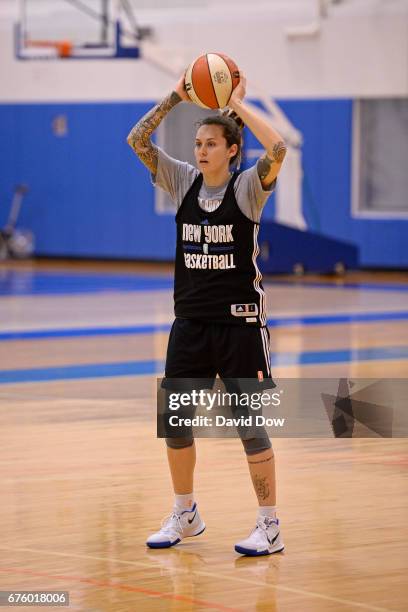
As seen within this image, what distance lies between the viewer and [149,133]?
589 cm

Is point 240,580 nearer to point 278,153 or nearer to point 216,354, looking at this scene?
point 216,354

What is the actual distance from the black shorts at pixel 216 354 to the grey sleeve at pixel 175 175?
61cm

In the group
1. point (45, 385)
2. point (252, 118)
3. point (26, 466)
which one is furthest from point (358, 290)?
point (252, 118)

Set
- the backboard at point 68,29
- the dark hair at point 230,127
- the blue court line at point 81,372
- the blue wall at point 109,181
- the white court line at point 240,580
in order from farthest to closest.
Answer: the blue wall at point 109,181 → the backboard at point 68,29 → the blue court line at point 81,372 → the dark hair at point 230,127 → the white court line at point 240,580

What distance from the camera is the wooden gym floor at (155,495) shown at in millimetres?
5062

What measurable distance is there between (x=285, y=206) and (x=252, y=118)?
1615cm

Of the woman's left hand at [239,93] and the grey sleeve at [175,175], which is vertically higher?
the woman's left hand at [239,93]

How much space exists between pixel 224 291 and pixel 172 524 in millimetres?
1071

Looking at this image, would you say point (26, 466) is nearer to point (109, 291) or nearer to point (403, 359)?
point (403, 359)

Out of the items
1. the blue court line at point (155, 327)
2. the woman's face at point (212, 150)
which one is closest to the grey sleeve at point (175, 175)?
the woman's face at point (212, 150)

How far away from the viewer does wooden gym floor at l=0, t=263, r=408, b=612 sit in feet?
16.6

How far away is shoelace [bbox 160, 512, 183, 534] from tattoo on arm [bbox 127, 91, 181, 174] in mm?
1568

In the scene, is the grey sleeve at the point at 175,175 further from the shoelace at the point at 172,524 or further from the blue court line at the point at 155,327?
the blue court line at the point at 155,327

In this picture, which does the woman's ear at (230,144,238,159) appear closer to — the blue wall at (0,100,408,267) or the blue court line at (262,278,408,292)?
the blue court line at (262,278,408,292)
